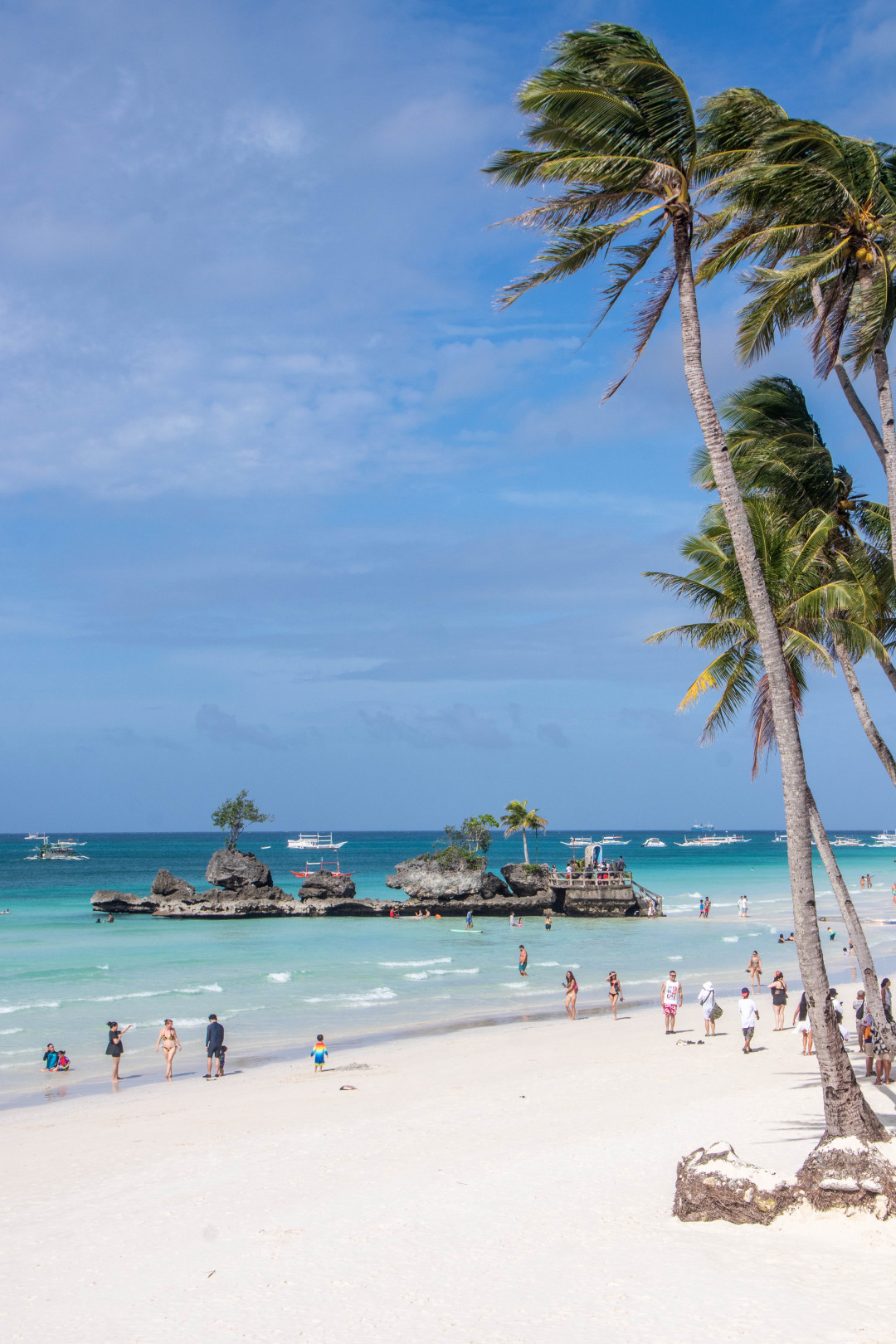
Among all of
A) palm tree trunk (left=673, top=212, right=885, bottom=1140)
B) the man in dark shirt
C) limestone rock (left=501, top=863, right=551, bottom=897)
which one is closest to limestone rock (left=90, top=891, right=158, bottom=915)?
limestone rock (left=501, top=863, right=551, bottom=897)

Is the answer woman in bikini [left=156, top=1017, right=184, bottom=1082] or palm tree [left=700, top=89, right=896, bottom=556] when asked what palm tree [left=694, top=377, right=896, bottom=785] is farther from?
woman in bikini [left=156, top=1017, right=184, bottom=1082]

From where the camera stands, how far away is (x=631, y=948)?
42938 millimetres

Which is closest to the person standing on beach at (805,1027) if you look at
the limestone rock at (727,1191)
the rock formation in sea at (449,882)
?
the limestone rock at (727,1191)

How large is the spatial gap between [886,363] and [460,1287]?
1168cm

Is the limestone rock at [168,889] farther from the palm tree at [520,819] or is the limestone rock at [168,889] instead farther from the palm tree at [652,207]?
the palm tree at [652,207]

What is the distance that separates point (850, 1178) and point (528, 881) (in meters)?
54.0

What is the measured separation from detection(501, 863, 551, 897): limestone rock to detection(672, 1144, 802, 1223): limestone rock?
52659 mm

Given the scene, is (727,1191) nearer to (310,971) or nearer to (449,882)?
(310,971)

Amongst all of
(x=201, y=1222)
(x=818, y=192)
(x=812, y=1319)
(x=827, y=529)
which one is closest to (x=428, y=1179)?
(x=201, y=1222)

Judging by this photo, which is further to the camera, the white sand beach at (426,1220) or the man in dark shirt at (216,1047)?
the man in dark shirt at (216,1047)

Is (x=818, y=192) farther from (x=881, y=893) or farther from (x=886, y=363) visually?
(x=881, y=893)

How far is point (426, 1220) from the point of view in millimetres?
9898

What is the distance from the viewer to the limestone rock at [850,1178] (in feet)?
27.9

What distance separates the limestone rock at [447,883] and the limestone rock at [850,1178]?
5289 cm
